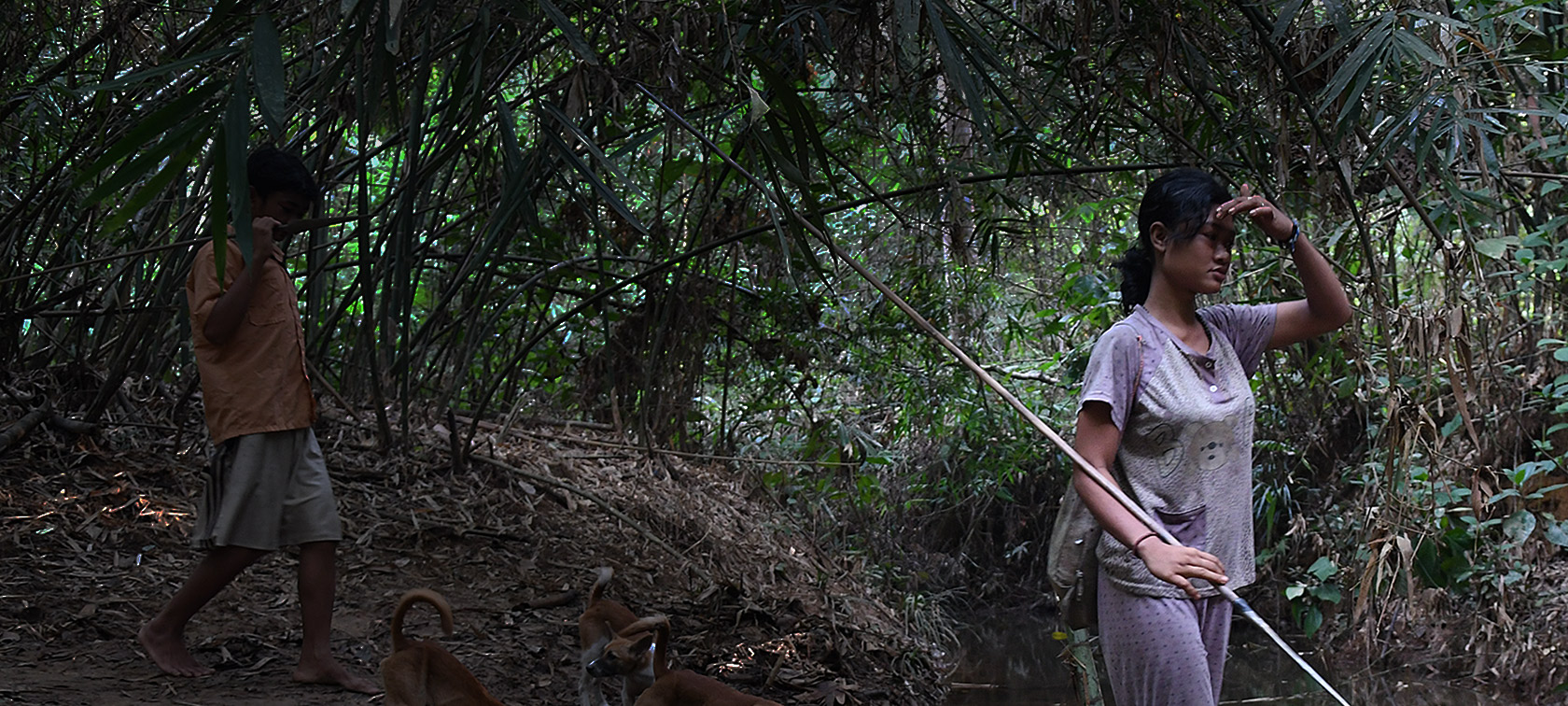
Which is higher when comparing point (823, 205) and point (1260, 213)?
point (823, 205)

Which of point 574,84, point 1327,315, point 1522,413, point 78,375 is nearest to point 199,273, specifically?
point 574,84

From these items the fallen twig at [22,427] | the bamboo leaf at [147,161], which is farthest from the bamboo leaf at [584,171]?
the fallen twig at [22,427]

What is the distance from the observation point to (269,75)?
1976 millimetres

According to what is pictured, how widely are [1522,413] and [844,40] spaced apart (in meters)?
3.93

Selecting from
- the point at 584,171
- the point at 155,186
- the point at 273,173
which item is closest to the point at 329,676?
the point at 273,173

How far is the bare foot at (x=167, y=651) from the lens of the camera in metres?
2.97

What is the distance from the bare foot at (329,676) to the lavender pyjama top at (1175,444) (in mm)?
1815

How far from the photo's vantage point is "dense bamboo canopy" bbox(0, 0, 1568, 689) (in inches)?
112

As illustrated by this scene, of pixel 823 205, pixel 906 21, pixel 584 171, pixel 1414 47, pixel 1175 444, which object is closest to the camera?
pixel 1175 444

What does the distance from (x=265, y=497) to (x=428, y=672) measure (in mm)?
539

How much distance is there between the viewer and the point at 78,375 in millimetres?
4543

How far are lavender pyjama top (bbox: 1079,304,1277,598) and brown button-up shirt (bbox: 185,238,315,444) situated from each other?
184cm

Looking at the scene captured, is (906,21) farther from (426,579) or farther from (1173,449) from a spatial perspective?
(426,579)

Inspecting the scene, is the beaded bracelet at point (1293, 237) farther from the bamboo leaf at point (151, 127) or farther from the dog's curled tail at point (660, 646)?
the bamboo leaf at point (151, 127)
